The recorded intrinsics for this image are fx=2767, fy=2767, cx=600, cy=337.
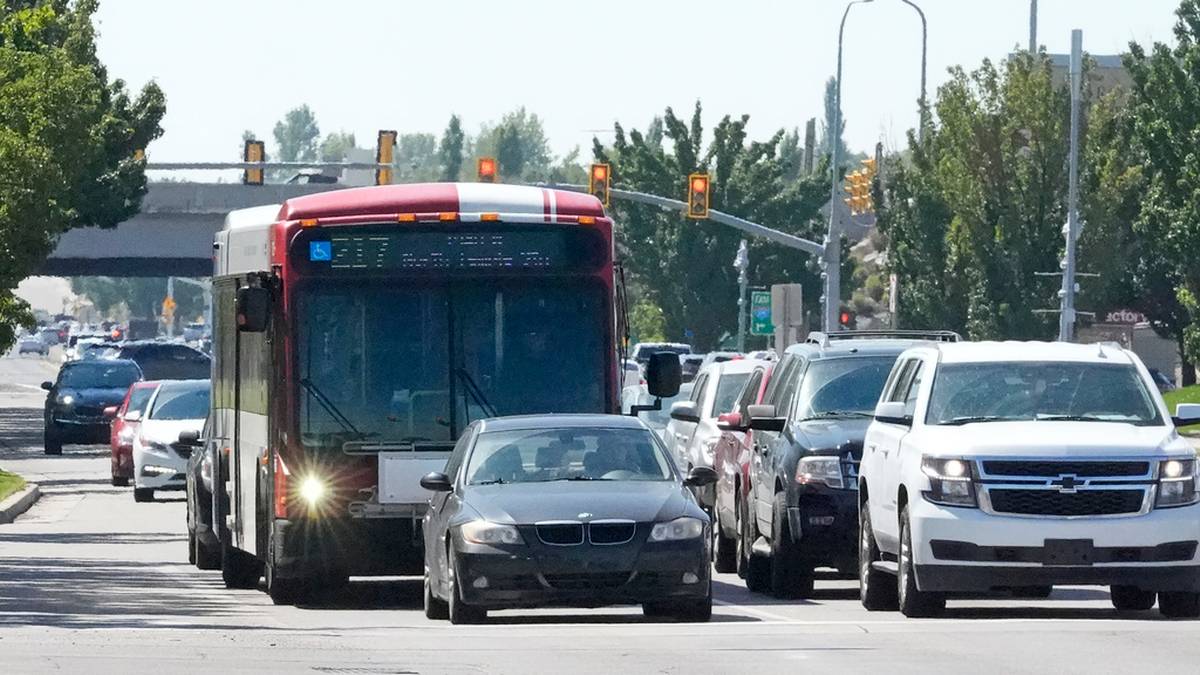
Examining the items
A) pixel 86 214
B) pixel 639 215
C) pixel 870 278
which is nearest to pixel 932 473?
pixel 86 214

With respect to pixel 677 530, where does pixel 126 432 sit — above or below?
below

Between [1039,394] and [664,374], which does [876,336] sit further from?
[1039,394]

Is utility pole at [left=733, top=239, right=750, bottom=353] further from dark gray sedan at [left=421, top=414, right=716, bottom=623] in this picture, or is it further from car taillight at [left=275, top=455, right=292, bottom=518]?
dark gray sedan at [left=421, top=414, right=716, bottom=623]

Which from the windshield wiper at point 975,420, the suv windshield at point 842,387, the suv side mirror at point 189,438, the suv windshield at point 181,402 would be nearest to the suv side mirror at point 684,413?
the suv windshield at point 842,387

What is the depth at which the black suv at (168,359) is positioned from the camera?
61344 millimetres

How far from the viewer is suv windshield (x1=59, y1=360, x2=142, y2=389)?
2066 inches

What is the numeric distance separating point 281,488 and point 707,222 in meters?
77.7

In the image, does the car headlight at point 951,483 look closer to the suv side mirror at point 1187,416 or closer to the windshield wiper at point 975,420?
the windshield wiper at point 975,420

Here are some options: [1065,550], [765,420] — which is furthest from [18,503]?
[1065,550]

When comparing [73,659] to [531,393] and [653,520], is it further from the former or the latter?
[531,393]

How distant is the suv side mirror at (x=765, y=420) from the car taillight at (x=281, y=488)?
382 cm

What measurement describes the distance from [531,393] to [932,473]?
3416 mm

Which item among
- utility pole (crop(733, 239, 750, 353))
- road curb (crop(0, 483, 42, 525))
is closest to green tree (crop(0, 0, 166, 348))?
road curb (crop(0, 483, 42, 525))

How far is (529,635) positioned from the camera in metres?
16.0
